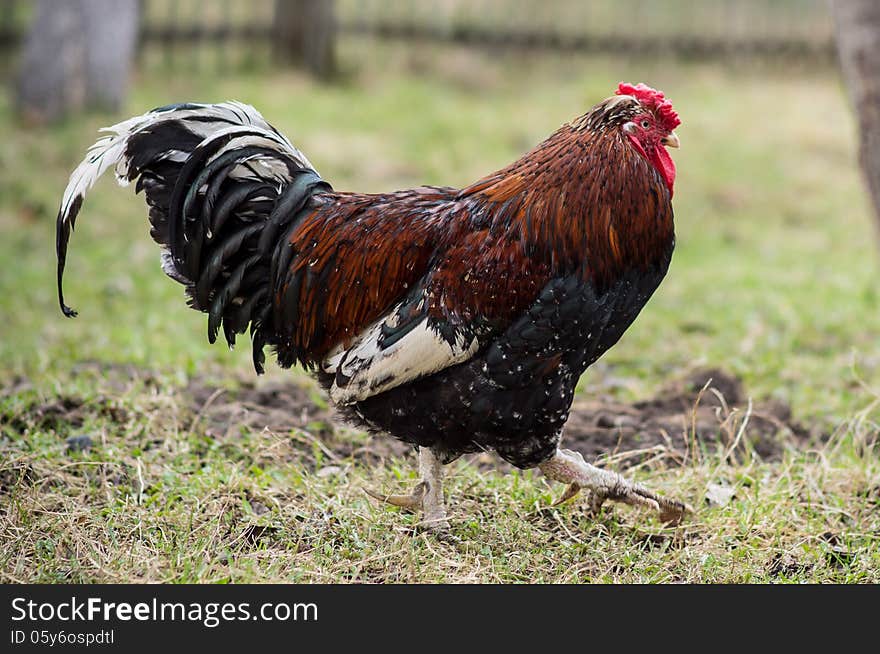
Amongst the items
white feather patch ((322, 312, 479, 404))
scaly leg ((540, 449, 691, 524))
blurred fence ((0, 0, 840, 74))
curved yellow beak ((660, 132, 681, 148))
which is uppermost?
curved yellow beak ((660, 132, 681, 148))

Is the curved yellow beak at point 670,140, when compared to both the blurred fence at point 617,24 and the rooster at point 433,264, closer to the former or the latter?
the rooster at point 433,264

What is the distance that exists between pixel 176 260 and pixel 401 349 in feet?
3.44

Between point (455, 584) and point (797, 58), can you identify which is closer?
point (455, 584)

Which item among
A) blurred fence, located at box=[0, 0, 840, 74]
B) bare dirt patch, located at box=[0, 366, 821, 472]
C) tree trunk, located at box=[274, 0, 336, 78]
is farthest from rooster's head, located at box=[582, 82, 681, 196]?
blurred fence, located at box=[0, 0, 840, 74]

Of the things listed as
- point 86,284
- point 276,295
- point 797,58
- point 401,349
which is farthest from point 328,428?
point 797,58

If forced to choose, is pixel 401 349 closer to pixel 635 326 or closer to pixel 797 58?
pixel 635 326

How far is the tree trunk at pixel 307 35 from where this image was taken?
14.1 metres

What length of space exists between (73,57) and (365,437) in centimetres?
746

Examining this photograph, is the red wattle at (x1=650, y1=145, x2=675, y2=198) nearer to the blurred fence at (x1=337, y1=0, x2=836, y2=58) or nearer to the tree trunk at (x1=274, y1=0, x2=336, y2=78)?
the tree trunk at (x1=274, y1=0, x2=336, y2=78)

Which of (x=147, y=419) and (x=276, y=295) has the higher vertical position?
(x=276, y=295)

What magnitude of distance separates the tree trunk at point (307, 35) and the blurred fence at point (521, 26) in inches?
7.7

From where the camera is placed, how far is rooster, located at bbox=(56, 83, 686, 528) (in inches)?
145

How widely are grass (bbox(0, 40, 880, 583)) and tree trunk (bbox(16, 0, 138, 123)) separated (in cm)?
28

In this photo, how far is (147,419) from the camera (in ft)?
16.3
